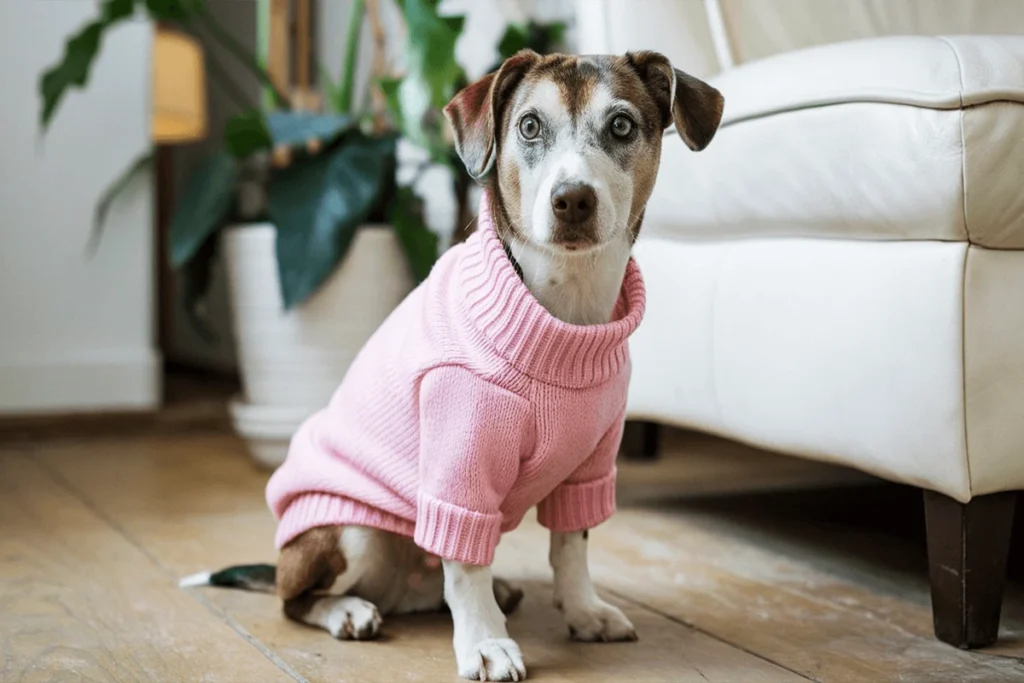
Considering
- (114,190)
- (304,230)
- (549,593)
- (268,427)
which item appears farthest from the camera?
(114,190)

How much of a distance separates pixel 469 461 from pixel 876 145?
638mm

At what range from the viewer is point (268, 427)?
2.55 metres

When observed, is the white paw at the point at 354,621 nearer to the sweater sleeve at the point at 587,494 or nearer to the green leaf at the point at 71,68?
the sweater sleeve at the point at 587,494

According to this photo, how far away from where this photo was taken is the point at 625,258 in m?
1.36

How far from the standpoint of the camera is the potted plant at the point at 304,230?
245cm

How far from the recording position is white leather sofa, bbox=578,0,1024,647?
4.27 ft

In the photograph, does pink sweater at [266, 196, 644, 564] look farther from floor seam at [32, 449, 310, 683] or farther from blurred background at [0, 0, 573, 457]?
blurred background at [0, 0, 573, 457]

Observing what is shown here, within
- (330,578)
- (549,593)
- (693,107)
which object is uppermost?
(693,107)

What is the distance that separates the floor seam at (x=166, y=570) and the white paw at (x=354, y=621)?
86mm

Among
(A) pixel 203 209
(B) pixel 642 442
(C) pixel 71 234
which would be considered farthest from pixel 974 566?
(C) pixel 71 234

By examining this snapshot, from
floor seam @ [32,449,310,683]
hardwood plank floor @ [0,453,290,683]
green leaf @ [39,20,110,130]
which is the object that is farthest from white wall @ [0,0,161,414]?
hardwood plank floor @ [0,453,290,683]

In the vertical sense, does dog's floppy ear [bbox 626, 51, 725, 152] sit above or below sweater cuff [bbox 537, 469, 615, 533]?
above

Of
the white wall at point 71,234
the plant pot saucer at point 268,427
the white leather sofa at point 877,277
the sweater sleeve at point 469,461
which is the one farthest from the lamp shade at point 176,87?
the sweater sleeve at point 469,461

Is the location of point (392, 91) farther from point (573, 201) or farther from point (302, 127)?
point (573, 201)
